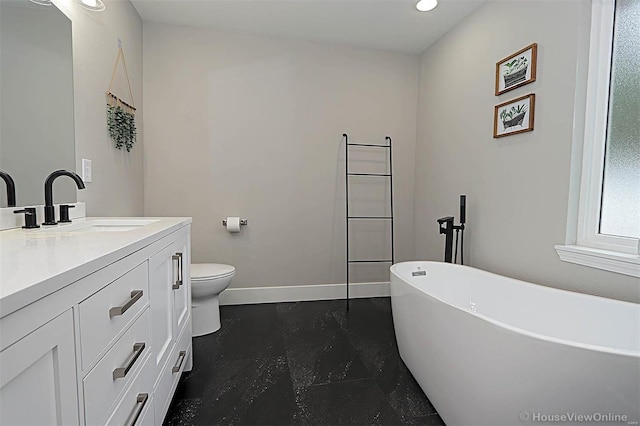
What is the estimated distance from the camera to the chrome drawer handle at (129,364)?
2.93 ft

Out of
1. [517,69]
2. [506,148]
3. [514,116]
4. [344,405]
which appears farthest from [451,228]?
[344,405]

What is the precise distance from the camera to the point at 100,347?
0.81 metres

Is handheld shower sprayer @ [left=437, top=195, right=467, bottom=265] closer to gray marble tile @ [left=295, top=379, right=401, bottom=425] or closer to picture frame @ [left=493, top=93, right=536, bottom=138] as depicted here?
picture frame @ [left=493, top=93, right=536, bottom=138]

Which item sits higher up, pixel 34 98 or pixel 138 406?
pixel 34 98

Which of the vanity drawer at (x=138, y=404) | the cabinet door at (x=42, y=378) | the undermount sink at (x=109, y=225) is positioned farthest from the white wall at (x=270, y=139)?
the cabinet door at (x=42, y=378)

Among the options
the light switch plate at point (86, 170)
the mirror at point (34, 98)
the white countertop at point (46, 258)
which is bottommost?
the white countertop at point (46, 258)

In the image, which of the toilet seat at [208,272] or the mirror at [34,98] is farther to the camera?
the toilet seat at [208,272]

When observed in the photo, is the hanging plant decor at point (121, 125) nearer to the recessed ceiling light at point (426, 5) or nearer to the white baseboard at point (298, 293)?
the white baseboard at point (298, 293)

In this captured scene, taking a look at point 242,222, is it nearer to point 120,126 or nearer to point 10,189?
point 120,126

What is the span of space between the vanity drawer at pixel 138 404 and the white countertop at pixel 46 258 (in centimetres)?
42

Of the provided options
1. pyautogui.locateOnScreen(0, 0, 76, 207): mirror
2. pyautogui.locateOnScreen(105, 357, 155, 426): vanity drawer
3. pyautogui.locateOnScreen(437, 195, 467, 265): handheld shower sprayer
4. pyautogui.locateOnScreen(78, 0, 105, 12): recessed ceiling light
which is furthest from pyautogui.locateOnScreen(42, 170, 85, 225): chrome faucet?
pyautogui.locateOnScreen(437, 195, 467, 265): handheld shower sprayer

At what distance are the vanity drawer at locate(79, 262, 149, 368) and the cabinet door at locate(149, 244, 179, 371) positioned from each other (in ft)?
0.44

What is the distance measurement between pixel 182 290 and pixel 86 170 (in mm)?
849

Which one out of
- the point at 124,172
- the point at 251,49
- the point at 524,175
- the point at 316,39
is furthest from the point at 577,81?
the point at 124,172
